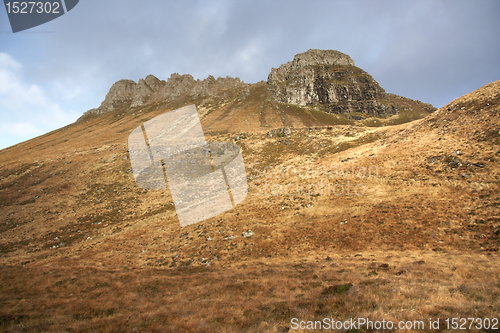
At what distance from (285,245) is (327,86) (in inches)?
6104

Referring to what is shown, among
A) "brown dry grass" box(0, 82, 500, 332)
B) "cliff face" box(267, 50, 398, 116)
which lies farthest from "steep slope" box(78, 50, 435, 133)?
"brown dry grass" box(0, 82, 500, 332)

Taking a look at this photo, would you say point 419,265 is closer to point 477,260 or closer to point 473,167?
point 477,260

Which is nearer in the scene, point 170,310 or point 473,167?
point 170,310

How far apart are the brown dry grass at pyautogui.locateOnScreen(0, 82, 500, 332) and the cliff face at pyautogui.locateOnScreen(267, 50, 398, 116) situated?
337 feet

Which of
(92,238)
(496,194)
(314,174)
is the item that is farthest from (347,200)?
(92,238)

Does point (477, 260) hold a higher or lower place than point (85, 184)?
lower

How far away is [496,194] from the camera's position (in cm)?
2291

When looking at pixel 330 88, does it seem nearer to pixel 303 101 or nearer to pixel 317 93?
pixel 317 93

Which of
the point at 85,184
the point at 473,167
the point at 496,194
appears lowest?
the point at 496,194

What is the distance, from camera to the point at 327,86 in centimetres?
15275

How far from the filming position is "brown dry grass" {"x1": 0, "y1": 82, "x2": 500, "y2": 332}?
1231 centimetres

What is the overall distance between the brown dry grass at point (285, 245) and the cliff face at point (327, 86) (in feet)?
337

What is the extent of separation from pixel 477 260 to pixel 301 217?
18615 mm

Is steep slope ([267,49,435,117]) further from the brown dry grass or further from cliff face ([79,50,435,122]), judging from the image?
the brown dry grass
